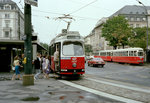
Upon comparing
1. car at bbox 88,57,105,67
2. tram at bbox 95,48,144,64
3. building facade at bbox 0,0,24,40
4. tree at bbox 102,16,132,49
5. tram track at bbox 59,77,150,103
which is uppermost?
building facade at bbox 0,0,24,40

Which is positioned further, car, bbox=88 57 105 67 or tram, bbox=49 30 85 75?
car, bbox=88 57 105 67

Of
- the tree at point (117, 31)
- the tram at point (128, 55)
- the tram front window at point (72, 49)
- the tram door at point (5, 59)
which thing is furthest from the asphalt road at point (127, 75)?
the tree at point (117, 31)

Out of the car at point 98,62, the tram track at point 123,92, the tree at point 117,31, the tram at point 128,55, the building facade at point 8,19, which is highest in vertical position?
the building facade at point 8,19

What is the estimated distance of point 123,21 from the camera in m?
58.0

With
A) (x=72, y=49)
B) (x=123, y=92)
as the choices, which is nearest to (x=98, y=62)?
(x=72, y=49)

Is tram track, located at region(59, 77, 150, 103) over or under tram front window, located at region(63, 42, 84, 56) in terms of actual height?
under

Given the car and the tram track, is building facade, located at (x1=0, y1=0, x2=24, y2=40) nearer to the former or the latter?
the car

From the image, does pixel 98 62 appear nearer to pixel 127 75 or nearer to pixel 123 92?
pixel 127 75

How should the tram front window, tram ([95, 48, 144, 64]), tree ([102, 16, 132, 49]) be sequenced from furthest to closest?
tree ([102, 16, 132, 49]), tram ([95, 48, 144, 64]), the tram front window

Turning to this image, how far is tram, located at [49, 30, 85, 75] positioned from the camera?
14359 mm

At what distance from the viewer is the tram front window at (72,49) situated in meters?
14.6

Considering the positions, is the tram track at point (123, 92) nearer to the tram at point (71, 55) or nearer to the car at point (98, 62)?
the tram at point (71, 55)

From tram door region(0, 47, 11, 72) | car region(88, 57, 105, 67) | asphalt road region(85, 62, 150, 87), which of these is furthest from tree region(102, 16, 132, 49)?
tram door region(0, 47, 11, 72)

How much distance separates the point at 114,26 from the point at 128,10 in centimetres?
3047
